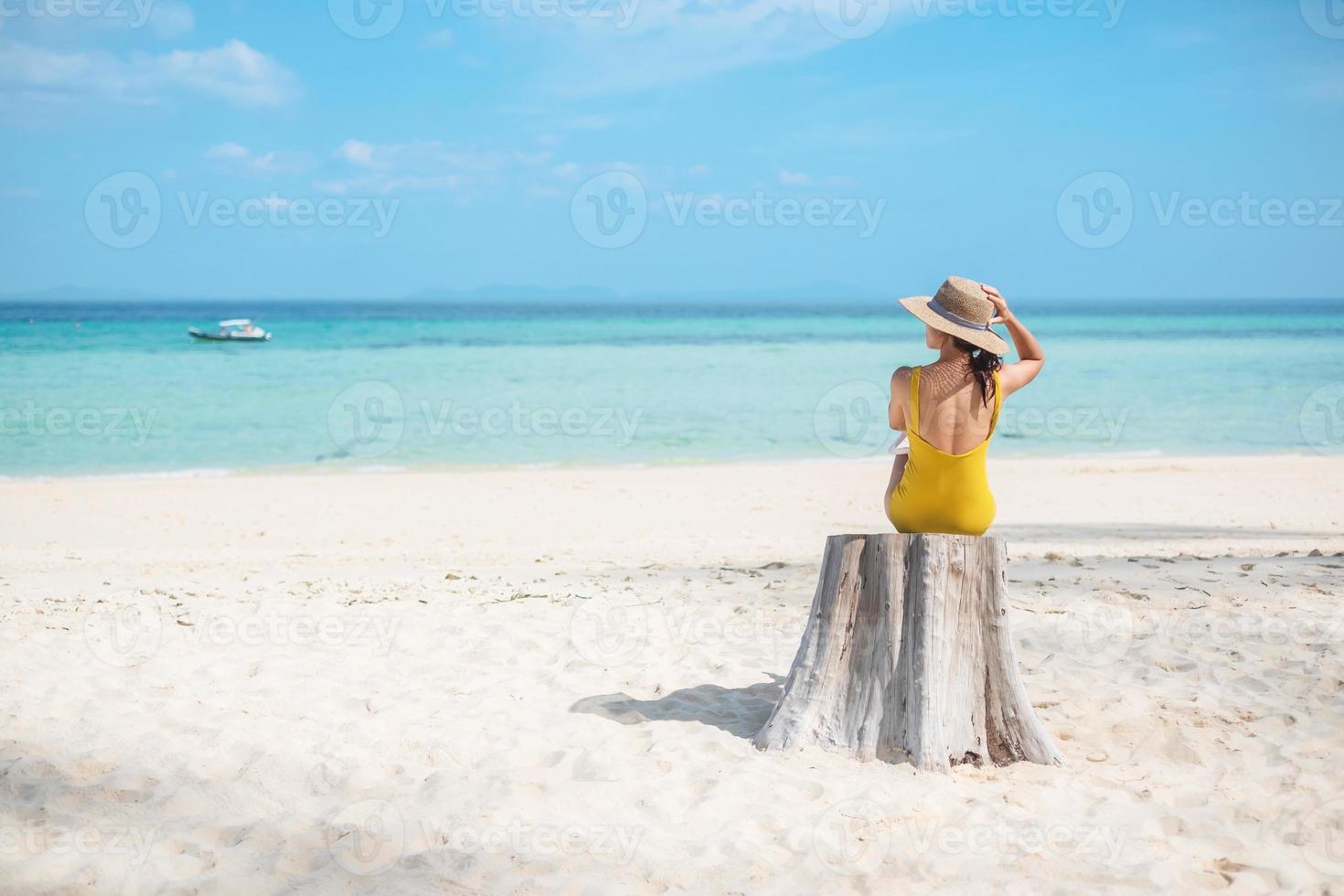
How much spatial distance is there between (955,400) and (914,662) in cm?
110

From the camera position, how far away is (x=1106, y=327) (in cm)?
6875

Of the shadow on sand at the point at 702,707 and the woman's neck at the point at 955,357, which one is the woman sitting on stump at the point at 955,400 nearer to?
the woman's neck at the point at 955,357

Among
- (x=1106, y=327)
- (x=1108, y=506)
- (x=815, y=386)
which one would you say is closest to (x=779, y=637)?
(x=1108, y=506)

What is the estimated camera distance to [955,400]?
441cm

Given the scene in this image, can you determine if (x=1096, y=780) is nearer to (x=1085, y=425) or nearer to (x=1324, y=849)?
(x=1324, y=849)

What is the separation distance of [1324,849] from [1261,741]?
3.11 ft

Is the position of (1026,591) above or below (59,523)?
above

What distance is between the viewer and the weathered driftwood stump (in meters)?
4.41

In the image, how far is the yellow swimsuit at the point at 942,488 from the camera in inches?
176

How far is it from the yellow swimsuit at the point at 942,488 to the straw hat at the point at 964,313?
206mm

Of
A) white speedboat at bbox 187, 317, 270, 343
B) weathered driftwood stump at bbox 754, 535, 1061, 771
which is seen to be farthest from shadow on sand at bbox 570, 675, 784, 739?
white speedboat at bbox 187, 317, 270, 343

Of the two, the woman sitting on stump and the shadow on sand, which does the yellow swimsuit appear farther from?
the shadow on sand

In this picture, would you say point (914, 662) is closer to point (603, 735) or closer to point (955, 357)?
point (955, 357)

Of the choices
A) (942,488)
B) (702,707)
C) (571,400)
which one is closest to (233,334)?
(571,400)
